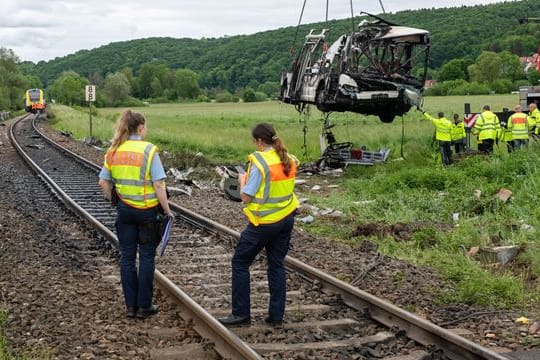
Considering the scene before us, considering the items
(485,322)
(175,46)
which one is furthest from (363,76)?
(175,46)

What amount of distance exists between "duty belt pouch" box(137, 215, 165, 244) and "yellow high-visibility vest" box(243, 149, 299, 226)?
0.95 meters

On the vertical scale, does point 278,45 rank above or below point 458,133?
above

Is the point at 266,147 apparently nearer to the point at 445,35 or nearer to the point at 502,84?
the point at 445,35

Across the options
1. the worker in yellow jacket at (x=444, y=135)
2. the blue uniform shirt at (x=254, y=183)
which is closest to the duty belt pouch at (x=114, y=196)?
the blue uniform shirt at (x=254, y=183)

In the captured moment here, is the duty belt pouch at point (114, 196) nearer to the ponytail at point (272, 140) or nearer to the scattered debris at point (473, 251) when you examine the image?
the ponytail at point (272, 140)

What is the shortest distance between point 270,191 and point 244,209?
0.30 metres

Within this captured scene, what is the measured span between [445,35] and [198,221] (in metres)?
71.8

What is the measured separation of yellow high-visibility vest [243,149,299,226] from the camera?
6516 millimetres

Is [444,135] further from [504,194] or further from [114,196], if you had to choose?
Answer: [114,196]

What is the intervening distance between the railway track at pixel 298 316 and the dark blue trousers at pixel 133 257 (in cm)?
40

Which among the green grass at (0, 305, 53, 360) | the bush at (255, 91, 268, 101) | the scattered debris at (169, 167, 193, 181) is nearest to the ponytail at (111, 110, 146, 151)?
the green grass at (0, 305, 53, 360)

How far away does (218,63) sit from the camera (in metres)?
157

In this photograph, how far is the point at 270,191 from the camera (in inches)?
259

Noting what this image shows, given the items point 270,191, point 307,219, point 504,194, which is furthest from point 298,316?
point 504,194
